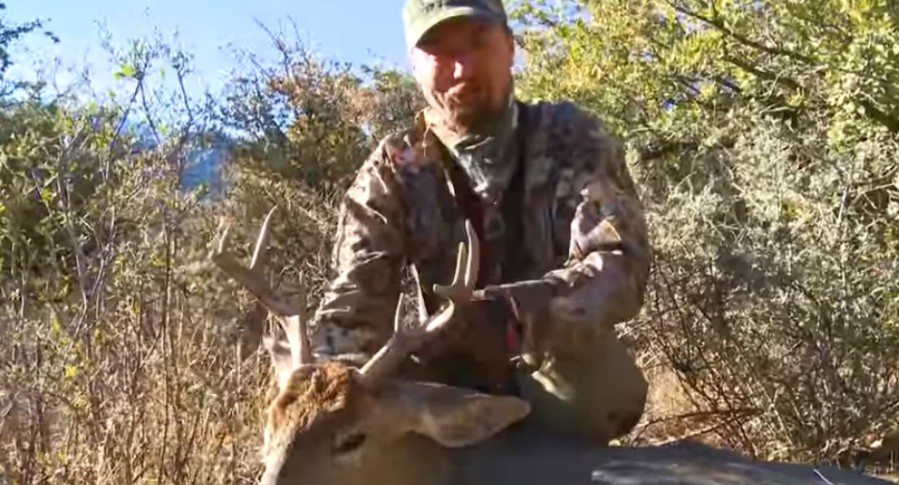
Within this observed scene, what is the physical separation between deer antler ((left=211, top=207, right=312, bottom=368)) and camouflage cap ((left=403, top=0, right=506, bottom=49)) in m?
0.71

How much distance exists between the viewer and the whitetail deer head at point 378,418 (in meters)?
3.65

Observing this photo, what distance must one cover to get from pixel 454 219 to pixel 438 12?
649 millimetres

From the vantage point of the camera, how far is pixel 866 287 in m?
6.99

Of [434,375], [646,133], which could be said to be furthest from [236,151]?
[434,375]

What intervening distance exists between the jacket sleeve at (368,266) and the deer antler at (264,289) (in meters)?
0.25

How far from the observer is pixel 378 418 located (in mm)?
3727

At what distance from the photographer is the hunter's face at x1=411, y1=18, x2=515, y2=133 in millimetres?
4023

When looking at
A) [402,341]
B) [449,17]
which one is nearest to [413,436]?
[402,341]

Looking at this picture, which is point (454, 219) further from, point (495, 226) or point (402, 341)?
point (402, 341)

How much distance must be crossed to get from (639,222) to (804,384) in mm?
3323

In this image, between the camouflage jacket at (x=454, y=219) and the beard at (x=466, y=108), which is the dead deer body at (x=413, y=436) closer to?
the camouflage jacket at (x=454, y=219)

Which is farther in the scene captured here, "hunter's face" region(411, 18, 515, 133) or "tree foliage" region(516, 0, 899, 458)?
"tree foliage" region(516, 0, 899, 458)

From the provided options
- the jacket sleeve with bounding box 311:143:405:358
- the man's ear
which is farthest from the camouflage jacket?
the man's ear

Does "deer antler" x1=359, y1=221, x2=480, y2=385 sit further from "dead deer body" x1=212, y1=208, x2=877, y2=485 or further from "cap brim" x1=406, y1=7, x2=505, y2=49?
"cap brim" x1=406, y1=7, x2=505, y2=49
